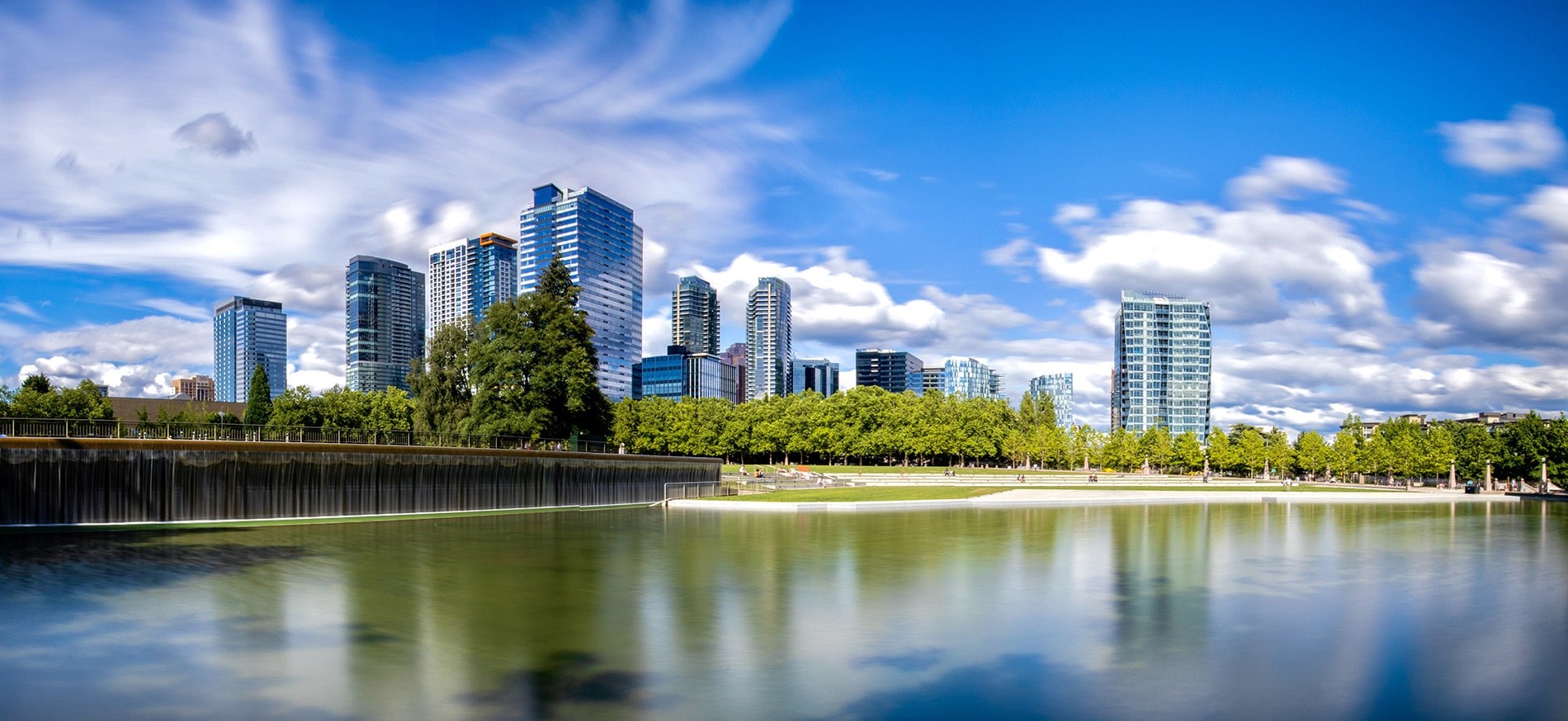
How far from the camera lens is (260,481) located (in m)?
39.5

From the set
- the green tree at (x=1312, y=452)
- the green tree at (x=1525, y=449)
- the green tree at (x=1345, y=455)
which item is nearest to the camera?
the green tree at (x=1525, y=449)

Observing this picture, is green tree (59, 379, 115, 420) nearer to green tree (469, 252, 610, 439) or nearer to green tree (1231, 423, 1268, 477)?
green tree (469, 252, 610, 439)

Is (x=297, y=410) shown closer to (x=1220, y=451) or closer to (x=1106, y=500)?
(x=1106, y=500)

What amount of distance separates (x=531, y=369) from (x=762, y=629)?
149 ft

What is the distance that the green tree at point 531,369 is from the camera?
192ft

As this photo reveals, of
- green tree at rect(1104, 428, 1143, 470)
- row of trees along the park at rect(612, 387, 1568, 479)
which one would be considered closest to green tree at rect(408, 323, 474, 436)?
row of trees along the park at rect(612, 387, 1568, 479)

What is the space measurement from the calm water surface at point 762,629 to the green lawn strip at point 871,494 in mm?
24168

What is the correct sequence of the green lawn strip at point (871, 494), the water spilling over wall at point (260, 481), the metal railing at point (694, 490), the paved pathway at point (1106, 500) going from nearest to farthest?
1. the water spilling over wall at point (260, 481)
2. the paved pathway at point (1106, 500)
3. the green lawn strip at point (871, 494)
4. the metal railing at point (694, 490)

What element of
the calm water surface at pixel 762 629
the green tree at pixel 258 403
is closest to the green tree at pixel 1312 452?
the calm water surface at pixel 762 629

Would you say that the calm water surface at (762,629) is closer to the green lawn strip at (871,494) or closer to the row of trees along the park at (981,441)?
the green lawn strip at (871,494)

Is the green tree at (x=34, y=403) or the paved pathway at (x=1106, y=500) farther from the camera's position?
the green tree at (x=34, y=403)

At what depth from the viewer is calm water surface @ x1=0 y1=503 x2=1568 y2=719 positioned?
12.9 metres

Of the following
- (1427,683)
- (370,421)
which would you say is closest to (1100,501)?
(1427,683)

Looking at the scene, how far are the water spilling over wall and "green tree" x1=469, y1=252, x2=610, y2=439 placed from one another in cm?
725
